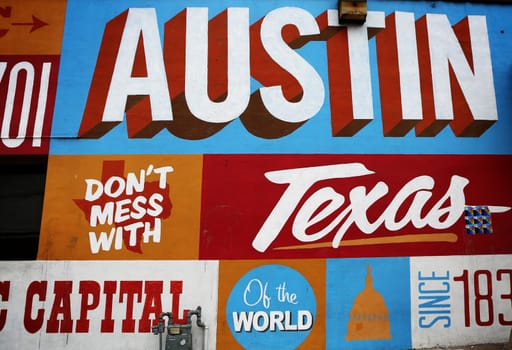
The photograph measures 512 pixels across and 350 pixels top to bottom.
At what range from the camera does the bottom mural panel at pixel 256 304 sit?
6.29m

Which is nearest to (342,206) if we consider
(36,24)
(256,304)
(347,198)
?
(347,198)

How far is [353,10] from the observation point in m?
7.12

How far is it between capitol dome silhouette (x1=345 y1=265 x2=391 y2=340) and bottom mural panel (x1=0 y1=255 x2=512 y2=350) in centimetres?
2

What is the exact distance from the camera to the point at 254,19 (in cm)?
725

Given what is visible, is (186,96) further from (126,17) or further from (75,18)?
(75,18)

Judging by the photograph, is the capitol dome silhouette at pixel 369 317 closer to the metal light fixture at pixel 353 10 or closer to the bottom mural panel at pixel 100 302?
the bottom mural panel at pixel 100 302

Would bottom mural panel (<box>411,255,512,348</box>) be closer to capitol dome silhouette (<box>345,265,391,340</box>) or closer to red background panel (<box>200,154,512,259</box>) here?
red background panel (<box>200,154,512,259</box>)

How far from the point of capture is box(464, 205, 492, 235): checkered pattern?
6.77m

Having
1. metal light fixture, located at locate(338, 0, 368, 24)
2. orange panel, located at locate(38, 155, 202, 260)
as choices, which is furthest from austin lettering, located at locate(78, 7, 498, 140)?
orange panel, located at locate(38, 155, 202, 260)

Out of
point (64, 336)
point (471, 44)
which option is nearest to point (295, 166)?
point (471, 44)

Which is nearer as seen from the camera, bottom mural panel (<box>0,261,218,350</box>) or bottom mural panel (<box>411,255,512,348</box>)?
bottom mural panel (<box>0,261,218,350</box>)

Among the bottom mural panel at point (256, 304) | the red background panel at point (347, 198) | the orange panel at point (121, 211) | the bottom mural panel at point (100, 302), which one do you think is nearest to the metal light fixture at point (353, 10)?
the red background panel at point (347, 198)

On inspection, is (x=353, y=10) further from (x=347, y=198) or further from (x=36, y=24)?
(x=36, y=24)

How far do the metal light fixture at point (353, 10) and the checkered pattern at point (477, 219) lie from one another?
394cm
